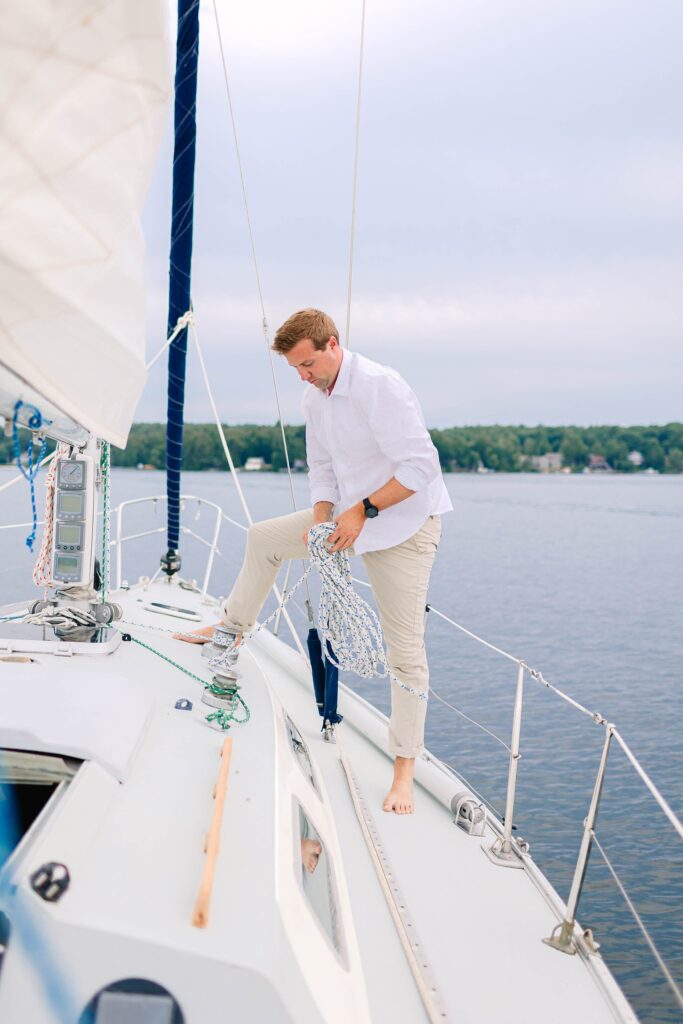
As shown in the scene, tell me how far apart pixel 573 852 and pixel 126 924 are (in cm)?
444

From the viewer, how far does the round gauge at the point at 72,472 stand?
11.1 ft

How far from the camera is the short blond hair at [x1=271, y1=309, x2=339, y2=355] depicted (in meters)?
2.60

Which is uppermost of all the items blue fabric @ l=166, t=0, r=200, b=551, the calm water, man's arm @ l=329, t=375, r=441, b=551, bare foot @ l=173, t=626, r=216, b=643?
blue fabric @ l=166, t=0, r=200, b=551

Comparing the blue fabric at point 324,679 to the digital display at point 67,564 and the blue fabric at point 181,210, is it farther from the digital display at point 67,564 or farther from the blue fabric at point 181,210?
the blue fabric at point 181,210

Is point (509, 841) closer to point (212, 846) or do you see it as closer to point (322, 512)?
point (322, 512)

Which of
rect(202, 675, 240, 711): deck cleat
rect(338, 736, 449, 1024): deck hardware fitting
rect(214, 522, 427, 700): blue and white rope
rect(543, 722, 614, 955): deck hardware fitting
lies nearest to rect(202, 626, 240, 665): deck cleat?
rect(214, 522, 427, 700): blue and white rope

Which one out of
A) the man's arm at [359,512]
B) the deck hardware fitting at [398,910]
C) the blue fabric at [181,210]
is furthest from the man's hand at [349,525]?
the blue fabric at [181,210]

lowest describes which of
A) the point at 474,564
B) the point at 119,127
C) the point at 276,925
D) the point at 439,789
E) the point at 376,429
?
the point at 474,564

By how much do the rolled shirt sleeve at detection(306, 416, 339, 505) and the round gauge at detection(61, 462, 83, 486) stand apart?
0.99 metres

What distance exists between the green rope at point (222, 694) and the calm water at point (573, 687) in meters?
0.85

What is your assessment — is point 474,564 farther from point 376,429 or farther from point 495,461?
point 495,461

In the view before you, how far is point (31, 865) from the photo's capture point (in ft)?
4.24

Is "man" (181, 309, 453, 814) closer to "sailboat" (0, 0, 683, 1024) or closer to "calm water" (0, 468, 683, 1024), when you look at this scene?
"sailboat" (0, 0, 683, 1024)

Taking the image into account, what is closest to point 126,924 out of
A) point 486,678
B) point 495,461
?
point 486,678
